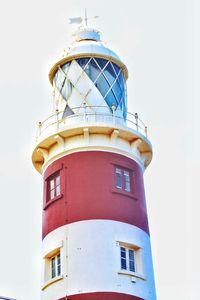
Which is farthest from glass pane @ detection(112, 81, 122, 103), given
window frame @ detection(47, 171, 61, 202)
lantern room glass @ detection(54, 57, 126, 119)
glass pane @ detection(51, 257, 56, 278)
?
glass pane @ detection(51, 257, 56, 278)

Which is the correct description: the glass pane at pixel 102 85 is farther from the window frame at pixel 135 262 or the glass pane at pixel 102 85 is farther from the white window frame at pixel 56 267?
the white window frame at pixel 56 267

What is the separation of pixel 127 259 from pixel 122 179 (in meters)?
3.27

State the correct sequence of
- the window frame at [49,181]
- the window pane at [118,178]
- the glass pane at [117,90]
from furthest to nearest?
the glass pane at [117,90], the window pane at [118,178], the window frame at [49,181]

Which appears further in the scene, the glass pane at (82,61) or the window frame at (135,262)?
the glass pane at (82,61)

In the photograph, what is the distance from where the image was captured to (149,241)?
2238cm

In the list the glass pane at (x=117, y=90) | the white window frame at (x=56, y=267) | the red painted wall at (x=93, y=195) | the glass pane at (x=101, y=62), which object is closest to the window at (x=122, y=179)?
the red painted wall at (x=93, y=195)

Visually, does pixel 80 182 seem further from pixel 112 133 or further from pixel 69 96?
pixel 69 96

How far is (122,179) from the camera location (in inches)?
893

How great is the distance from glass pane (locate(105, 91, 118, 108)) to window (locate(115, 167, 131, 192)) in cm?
296

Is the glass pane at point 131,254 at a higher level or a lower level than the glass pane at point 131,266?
higher

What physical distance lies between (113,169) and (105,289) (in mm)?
4852

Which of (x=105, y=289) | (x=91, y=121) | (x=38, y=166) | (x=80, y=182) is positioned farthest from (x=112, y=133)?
(x=105, y=289)

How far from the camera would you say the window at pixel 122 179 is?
884 inches

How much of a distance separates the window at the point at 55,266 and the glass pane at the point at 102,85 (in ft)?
23.1
